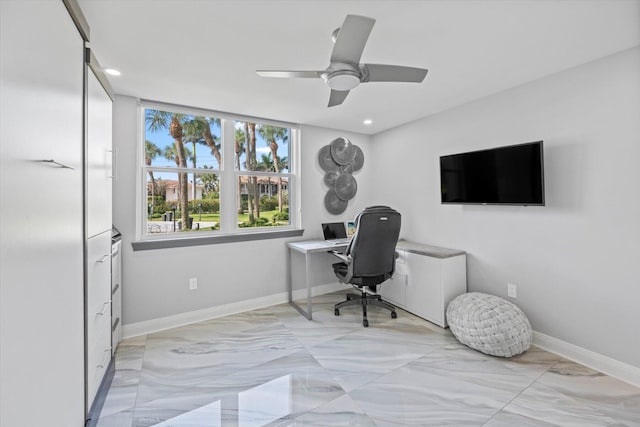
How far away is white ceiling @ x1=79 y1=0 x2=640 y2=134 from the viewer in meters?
1.54

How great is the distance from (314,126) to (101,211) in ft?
8.91

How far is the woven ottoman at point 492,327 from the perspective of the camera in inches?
87.9

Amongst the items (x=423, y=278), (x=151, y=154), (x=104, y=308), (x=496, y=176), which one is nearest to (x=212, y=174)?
(x=151, y=154)

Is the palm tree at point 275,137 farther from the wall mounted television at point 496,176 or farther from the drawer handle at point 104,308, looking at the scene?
the drawer handle at point 104,308

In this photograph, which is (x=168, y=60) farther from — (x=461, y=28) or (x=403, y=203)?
(x=403, y=203)

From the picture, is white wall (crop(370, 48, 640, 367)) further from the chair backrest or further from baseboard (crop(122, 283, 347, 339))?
baseboard (crop(122, 283, 347, 339))

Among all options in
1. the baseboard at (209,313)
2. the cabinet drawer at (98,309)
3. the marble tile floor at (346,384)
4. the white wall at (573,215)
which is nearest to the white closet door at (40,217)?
the cabinet drawer at (98,309)

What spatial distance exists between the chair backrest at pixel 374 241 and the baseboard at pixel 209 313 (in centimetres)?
116

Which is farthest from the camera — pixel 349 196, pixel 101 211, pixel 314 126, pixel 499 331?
pixel 349 196

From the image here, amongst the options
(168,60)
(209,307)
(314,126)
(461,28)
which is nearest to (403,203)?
(314,126)

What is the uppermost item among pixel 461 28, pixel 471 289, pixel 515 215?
pixel 461 28

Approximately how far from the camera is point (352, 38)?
4.72 ft

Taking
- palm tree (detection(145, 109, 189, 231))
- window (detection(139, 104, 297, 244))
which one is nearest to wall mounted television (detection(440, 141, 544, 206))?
window (detection(139, 104, 297, 244))

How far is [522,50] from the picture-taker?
197 cm
